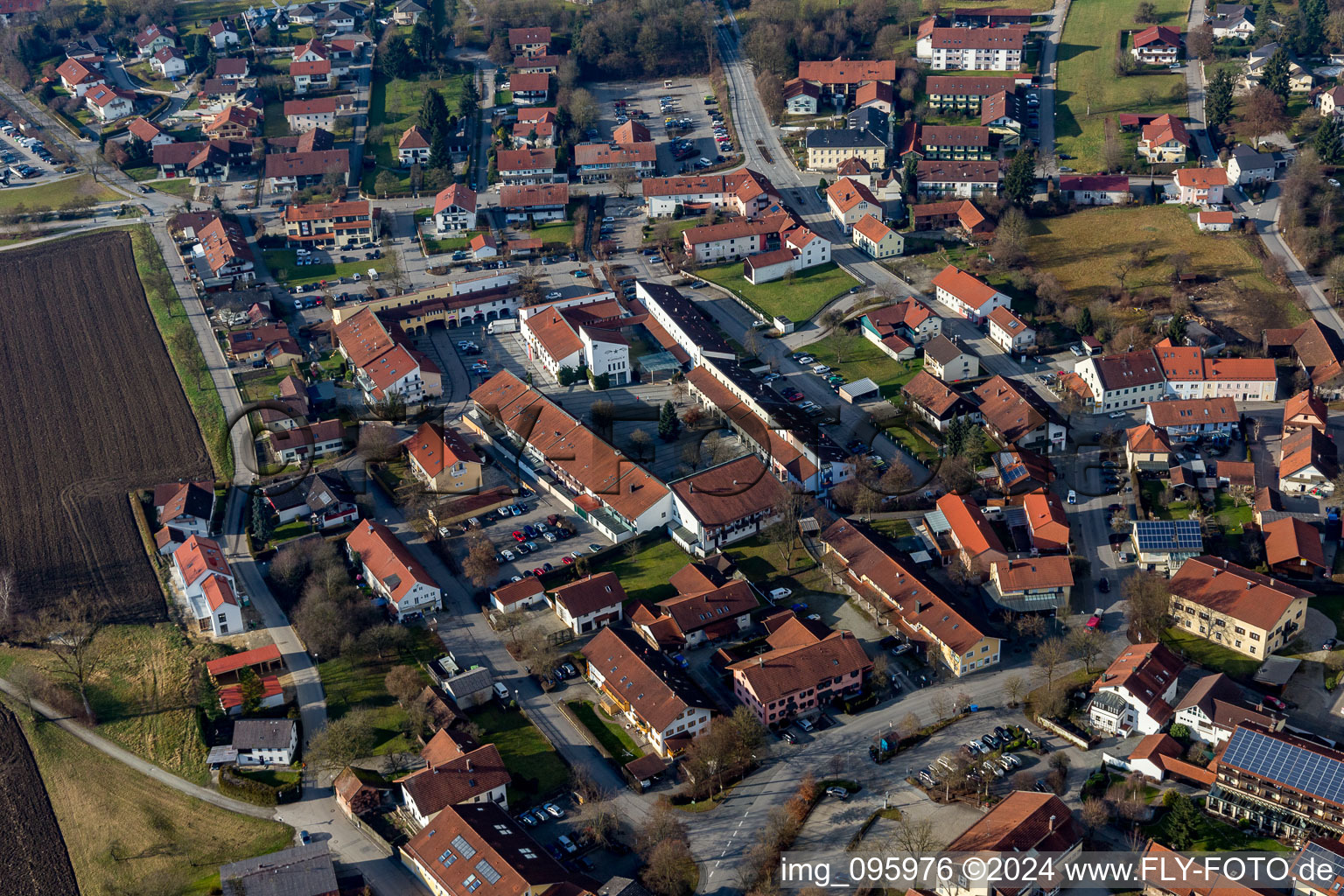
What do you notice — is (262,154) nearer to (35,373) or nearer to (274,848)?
(35,373)

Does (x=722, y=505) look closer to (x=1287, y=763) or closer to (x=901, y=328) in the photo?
(x=901, y=328)

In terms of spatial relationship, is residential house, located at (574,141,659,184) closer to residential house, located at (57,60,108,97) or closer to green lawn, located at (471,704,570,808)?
residential house, located at (57,60,108,97)

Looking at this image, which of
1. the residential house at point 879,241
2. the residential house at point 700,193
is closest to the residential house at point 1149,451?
the residential house at point 879,241

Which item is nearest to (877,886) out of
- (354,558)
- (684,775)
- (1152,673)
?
(684,775)

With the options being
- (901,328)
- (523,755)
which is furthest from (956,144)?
(523,755)

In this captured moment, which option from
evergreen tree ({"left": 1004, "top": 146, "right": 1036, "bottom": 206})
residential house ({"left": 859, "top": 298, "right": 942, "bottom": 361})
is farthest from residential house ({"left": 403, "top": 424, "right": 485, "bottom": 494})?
evergreen tree ({"left": 1004, "top": 146, "right": 1036, "bottom": 206})

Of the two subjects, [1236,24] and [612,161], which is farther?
[1236,24]

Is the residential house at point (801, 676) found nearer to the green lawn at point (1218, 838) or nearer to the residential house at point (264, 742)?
the green lawn at point (1218, 838)
